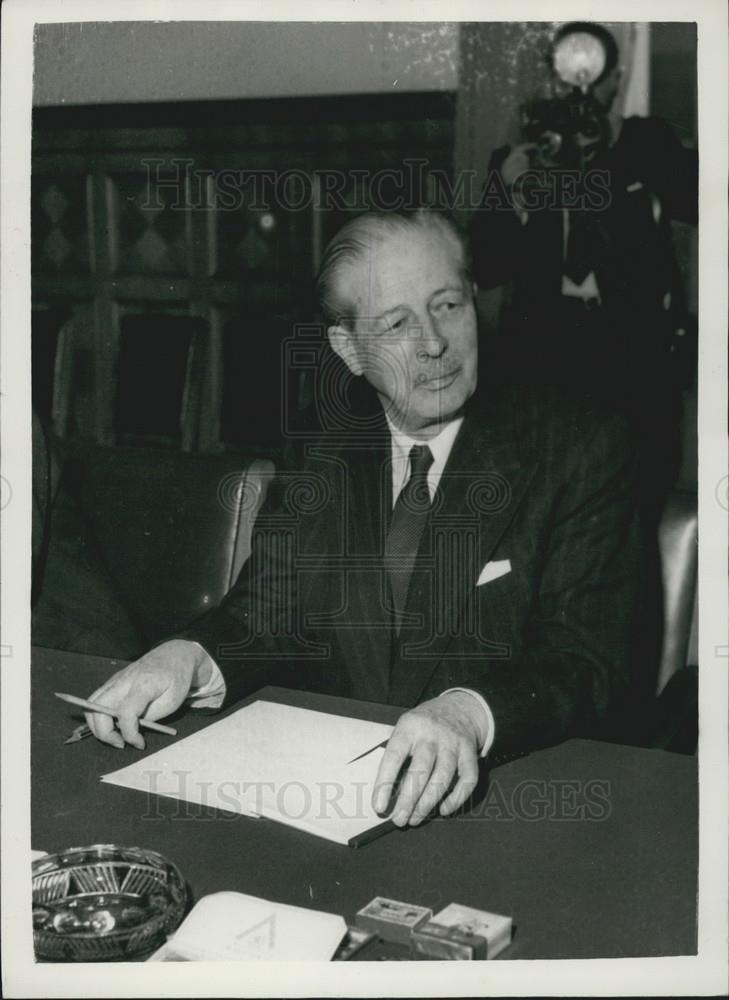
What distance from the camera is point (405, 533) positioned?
1569 mm

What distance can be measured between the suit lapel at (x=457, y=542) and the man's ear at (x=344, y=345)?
0.23 meters

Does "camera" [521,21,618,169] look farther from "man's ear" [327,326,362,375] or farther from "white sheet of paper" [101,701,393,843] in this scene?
"white sheet of paper" [101,701,393,843]

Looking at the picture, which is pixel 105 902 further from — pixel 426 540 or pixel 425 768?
pixel 426 540

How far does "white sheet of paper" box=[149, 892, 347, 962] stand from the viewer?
3.25 ft

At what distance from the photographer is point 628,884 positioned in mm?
1096

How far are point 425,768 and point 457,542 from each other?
475 millimetres

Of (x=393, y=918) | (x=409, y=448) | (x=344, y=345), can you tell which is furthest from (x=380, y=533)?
(x=393, y=918)

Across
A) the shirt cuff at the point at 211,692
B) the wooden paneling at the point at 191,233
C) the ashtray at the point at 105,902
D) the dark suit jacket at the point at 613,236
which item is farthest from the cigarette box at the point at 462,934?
the dark suit jacket at the point at 613,236

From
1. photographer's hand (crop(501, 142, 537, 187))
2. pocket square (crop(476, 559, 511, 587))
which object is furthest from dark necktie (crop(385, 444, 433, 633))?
photographer's hand (crop(501, 142, 537, 187))

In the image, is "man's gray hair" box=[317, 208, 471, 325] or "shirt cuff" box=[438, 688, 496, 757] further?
"man's gray hair" box=[317, 208, 471, 325]

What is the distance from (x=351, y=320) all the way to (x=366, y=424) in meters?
0.19

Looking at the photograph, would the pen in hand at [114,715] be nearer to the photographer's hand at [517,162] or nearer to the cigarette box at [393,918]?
the cigarette box at [393,918]

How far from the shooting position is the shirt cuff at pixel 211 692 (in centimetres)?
144

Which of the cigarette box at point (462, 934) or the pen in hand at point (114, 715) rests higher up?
the pen in hand at point (114, 715)
